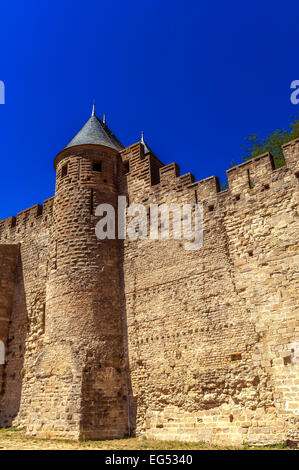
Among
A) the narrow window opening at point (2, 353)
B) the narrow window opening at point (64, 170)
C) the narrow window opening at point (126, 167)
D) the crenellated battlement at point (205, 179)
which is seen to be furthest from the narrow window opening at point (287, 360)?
the narrow window opening at point (2, 353)

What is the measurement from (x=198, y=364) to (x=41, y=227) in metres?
7.98

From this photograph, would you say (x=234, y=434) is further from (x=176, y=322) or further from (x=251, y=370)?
(x=176, y=322)

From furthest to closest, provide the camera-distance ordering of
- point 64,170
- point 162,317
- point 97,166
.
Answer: point 64,170
point 97,166
point 162,317

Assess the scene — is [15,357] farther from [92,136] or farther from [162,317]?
[92,136]

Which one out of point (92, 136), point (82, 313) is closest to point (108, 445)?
point (82, 313)

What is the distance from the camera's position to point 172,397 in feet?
33.6

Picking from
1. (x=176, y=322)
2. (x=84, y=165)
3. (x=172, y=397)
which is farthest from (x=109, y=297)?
(x=84, y=165)

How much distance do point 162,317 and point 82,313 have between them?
7.37ft

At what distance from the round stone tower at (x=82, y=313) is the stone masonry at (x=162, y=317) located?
0.11 ft

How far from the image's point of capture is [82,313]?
37.8 feet

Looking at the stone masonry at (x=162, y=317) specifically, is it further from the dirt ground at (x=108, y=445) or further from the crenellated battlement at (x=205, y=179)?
the dirt ground at (x=108, y=445)

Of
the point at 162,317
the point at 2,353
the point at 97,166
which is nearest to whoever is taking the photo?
the point at 162,317

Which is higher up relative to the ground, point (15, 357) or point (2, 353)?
point (2, 353)
